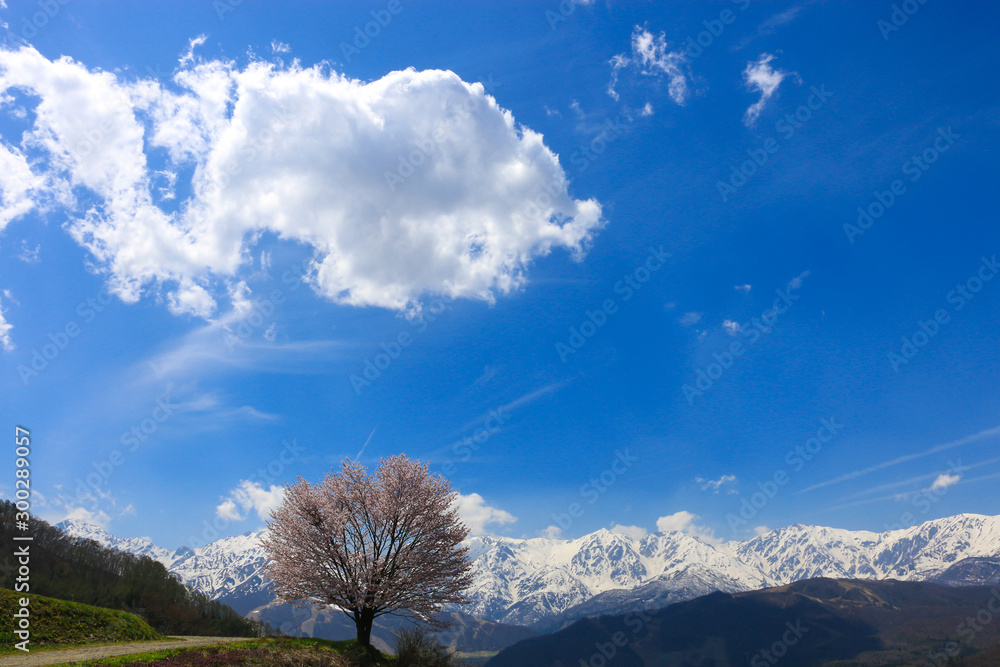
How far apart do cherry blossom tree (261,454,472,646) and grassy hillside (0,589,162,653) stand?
485 inches

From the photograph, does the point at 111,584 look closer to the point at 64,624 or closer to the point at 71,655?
the point at 64,624

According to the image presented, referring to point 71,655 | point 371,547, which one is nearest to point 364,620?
point 371,547

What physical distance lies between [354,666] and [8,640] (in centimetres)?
1827

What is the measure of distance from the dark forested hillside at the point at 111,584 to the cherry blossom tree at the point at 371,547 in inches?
1927

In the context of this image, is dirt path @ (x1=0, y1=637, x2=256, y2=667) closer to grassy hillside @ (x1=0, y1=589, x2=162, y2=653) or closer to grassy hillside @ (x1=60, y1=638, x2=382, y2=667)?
grassy hillside @ (x1=0, y1=589, x2=162, y2=653)

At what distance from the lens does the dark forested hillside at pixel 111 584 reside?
230ft

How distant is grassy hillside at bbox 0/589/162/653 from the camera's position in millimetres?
28000

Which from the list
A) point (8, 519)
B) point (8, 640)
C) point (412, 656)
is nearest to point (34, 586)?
point (8, 519)

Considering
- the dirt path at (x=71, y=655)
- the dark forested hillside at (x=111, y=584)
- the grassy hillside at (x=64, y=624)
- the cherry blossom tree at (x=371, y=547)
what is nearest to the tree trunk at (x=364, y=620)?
the cherry blossom tree at (x=371, y=547)

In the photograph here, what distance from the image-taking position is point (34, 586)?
72.1 meters

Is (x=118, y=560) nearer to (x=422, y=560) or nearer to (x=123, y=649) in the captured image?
(x=123, y=649)

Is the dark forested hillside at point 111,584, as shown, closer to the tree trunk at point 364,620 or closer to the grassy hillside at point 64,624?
the grassy hillside at point 64,624

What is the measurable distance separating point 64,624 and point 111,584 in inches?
3017

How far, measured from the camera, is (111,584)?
89.6 meters
